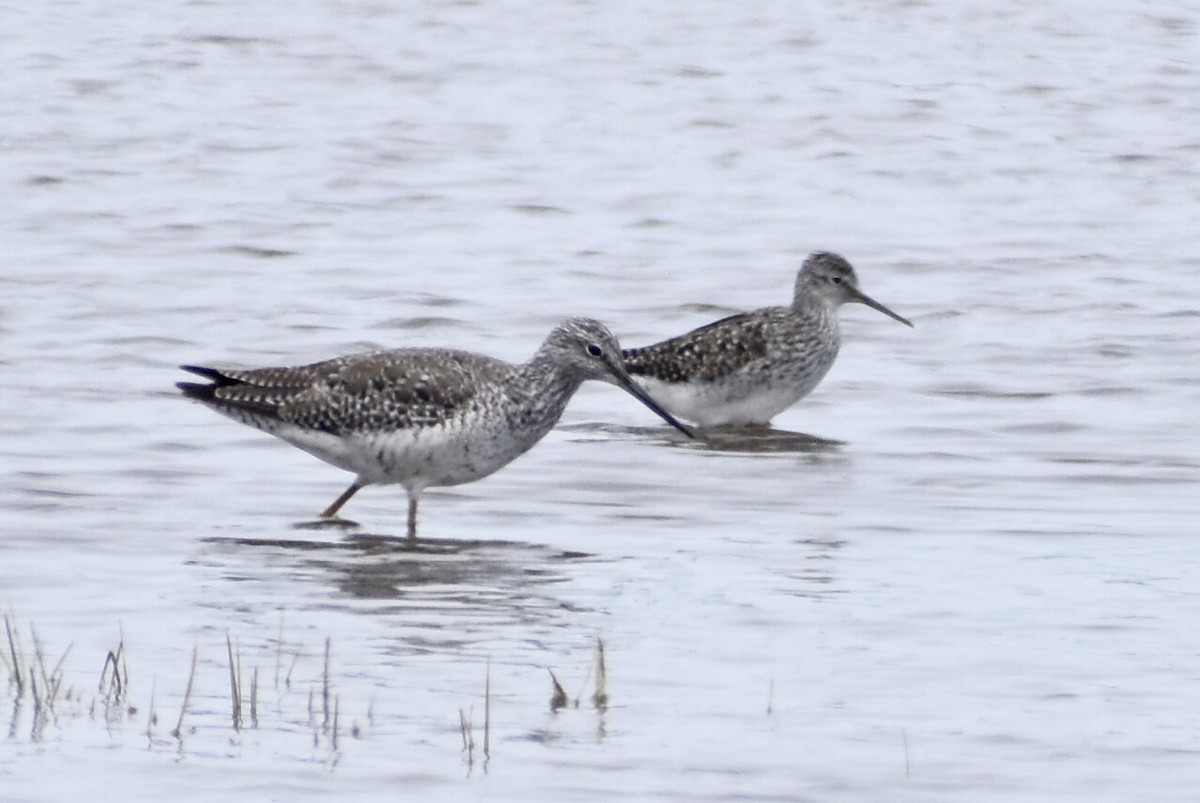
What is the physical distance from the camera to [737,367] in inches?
535

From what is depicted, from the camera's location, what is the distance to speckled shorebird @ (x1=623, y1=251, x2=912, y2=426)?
44.6 ft

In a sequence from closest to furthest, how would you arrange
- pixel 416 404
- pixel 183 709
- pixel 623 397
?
pixel 183 709 < pixel 416 404 < pixel 623 397

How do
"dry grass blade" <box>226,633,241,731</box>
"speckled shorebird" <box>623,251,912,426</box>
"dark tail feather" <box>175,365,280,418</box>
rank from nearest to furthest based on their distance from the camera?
"dry grass blade" <box>226,633,241,731</box>
"dark tail feather" <box>175,365,280,418</box>
"speckled shorebird" <box>623,251,912,426</box>

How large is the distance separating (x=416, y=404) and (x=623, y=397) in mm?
3882

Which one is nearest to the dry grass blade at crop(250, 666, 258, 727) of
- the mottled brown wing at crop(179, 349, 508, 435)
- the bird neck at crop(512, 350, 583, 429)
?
the mottled brown wing at crop(179, 349, 508, 435)

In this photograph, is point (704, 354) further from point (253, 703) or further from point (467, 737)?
point (467, 737)

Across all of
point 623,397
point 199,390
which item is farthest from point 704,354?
point 199,390

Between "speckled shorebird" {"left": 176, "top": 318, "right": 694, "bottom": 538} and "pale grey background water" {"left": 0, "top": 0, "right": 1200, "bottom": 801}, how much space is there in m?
0.34

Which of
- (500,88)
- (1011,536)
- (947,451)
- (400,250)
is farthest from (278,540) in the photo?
(500,88)

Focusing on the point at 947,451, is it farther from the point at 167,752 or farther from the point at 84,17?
the point at 84,17

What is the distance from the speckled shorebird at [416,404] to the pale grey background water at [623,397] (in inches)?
13.5

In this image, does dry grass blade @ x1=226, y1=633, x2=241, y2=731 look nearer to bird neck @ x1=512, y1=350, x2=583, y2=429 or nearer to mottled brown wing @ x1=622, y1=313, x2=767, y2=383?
bird neck @ x1=512, y1=350, x2=583, y2=429

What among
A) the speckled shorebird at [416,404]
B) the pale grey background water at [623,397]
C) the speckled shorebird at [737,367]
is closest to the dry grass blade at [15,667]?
the pale grey background water at [623,397]

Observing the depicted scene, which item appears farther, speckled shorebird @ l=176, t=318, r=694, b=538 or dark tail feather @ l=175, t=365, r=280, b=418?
dark tail feather @ l=175, t=365, r=280, b=418
